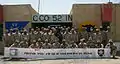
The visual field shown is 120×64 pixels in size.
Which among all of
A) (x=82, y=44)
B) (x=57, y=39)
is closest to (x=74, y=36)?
(x=82, y=44)

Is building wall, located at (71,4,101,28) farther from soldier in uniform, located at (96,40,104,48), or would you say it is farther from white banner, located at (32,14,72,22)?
soldier in uniform, located at (96,40,104,48)

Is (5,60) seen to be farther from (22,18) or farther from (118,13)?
(118,13)

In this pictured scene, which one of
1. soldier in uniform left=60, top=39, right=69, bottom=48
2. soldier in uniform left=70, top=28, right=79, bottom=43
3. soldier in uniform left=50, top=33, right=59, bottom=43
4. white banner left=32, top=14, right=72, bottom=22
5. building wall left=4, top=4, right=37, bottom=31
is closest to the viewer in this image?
soldier in uniform left=60, top=39, right=69, bottom=48

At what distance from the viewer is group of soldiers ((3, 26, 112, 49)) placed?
95.2ft

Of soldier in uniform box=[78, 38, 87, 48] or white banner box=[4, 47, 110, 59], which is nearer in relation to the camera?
white banner box=[4, 47, 110, 59]

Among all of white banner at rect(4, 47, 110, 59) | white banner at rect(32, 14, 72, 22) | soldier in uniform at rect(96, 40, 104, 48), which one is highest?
white banner at rect(32, 14, 72, 22)

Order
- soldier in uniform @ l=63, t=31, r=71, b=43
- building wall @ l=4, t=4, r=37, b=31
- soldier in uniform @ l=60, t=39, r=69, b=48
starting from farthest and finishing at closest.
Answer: building wall @ l=4, t=4, r=37, b=31
soldier in uniform @ l=63, t=31, r=71, b=43
soldier in uniform @ l=60, t=39, r=69, b=48

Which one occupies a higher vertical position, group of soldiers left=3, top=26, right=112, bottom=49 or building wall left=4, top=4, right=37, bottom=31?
building wall left=4, top=4, right=37, bottom=31

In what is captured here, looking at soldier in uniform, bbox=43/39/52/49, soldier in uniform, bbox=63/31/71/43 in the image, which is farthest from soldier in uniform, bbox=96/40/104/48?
soldier in uniform, bbox=43/39/52/49

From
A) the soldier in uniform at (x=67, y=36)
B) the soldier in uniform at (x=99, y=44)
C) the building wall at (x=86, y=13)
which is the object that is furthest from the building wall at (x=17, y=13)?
the soldier in uniform at (x=99, y=44)

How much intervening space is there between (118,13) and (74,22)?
4232mm

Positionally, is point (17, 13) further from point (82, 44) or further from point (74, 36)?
point (82, 44)

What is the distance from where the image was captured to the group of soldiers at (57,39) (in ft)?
95.2

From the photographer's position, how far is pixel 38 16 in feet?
119
